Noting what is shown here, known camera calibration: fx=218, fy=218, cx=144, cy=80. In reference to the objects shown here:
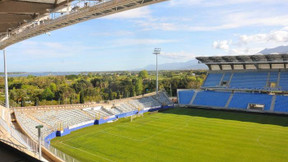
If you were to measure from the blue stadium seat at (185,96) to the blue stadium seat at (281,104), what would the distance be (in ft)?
46.0

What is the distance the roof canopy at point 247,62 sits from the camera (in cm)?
3616

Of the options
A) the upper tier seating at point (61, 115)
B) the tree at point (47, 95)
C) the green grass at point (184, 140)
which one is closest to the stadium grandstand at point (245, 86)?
the green grass at point (184, 140)

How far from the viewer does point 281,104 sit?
32531mm

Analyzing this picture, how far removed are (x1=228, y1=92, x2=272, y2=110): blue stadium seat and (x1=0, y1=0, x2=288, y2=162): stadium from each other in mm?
137

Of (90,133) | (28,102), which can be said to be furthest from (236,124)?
(28,102)

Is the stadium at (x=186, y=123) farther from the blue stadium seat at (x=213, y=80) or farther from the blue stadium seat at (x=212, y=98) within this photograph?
the blue stadium seat at (x=212, y=98)

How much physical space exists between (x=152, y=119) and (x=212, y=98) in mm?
14396

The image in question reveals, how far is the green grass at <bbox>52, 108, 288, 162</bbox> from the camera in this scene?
17.4 metres

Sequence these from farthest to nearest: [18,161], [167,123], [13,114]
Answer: [167,123] → [13,114] → [18,161]

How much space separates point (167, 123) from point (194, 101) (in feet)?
44.5

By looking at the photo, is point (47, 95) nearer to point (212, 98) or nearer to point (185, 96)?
point (185, 96)

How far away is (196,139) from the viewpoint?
21.6 metres

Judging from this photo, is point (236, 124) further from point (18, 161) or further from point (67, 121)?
point (18, 161)

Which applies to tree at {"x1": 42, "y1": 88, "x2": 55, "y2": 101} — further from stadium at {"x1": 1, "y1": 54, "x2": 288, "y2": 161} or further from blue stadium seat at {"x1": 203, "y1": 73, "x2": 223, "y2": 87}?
blue stadium seat at {"x1": 203, "y1": 73, "x2": 223, "y2": 87}
